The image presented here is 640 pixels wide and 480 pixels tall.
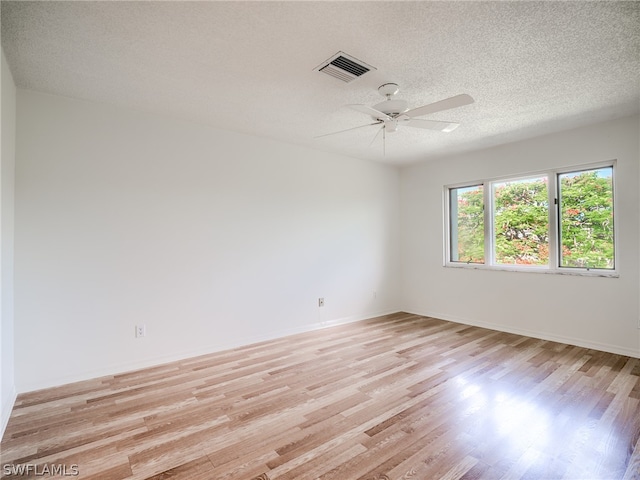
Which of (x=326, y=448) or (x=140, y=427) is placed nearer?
(x=326, y=448)

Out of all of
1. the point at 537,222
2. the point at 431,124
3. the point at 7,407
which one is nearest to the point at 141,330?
the point at 7,407

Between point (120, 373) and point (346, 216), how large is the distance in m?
3.41

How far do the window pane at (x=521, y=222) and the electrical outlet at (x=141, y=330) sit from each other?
459 centimetres

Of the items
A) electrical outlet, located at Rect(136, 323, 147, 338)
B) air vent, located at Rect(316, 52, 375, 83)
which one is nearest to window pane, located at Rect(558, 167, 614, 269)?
air vent, located at Rect(316, 52, 375, 83)

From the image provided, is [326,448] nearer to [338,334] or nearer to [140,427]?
[140,427]

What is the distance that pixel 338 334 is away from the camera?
4.22 m

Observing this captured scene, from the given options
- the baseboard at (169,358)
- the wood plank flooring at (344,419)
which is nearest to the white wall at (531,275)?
the wood plank flooring at (344,419)

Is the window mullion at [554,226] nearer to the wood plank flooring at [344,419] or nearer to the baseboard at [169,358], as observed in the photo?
the wood plank flooring at [344,419]

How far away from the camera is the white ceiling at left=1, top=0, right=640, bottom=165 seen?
1.80 meters

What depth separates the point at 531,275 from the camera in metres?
4.13

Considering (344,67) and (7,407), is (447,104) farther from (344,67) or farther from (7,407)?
(7,407)

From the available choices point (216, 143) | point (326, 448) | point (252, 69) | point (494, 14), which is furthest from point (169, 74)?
point (326, 448)

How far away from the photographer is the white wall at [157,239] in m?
2.72

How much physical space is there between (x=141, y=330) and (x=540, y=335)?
4.70m
